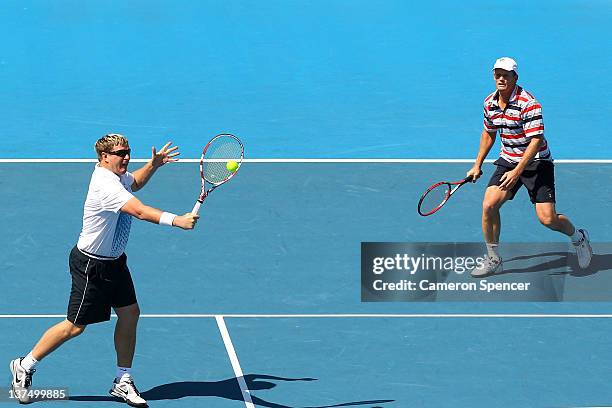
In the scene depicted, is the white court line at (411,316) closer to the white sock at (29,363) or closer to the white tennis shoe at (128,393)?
the white tennis shoe at (128,393)

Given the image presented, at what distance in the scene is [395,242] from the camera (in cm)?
1512

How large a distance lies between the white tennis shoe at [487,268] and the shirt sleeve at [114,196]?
15.1ft

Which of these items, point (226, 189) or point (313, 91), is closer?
point (226, 189)

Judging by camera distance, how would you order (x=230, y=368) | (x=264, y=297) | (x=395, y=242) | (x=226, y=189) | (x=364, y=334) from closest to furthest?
(x=230, y=368) < (x=364, y=334) < (x=264, y=297) < (x=395, y=242) < (x=226, y=189)

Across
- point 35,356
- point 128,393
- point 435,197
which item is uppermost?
point 435,197

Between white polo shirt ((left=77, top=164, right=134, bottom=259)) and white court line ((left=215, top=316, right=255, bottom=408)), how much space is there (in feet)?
4.87

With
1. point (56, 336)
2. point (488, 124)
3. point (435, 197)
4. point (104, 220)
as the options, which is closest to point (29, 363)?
point (56, 336)

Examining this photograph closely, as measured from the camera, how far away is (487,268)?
14461 mm

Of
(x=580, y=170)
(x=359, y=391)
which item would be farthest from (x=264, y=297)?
(x=580, y=170)

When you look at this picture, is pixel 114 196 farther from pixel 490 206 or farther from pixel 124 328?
pixel 490 206

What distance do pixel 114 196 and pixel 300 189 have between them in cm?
577

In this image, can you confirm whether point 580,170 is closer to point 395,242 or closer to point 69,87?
point 395,242

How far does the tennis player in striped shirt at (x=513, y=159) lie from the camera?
13.7m

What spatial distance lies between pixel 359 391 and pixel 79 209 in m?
5.29
